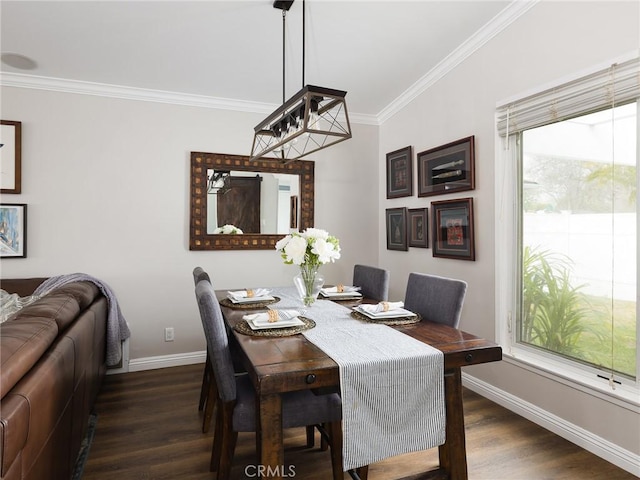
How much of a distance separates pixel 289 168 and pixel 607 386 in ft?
9.96

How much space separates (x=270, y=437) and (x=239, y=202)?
267cm

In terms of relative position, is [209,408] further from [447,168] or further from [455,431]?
[447,168]

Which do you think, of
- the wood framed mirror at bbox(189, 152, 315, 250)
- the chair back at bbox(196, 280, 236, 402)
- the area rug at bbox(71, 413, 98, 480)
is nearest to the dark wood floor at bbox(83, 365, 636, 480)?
the area rug at bbox(71, 413, 98, 480)

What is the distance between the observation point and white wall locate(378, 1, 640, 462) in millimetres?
2010

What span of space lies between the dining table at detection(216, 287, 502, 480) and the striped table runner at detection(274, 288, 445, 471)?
70 mm

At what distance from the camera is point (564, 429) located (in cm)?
225

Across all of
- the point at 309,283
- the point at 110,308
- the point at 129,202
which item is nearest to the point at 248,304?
the point at 309,283

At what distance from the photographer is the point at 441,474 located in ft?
5.82

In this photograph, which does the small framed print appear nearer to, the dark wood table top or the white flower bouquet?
the white flower bouquet

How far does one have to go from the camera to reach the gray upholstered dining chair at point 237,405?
1.64 meters

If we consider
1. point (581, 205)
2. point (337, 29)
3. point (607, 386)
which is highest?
point (337, 29)

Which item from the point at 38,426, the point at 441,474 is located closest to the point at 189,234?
the point at 38,426

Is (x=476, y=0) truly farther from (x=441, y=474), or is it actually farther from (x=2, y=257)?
(x=2, y=257)

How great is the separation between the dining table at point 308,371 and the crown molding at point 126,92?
8.00 ft
